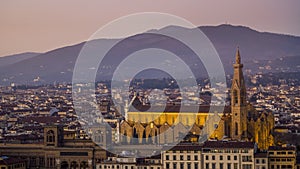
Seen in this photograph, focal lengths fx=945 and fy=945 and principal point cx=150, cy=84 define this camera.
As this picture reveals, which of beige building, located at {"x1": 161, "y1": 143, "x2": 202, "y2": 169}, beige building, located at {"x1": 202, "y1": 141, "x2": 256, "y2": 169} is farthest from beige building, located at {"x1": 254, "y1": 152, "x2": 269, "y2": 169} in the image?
beige building, located at {"x1": 161, "y1": 143, "x2": 202, "y2": 169}

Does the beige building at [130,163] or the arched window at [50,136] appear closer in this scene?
the beige building at [130,163]

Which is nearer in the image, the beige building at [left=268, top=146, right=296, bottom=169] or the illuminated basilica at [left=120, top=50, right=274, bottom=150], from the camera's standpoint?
the beige building at [left=268, top=146, right=296, bottom=169]

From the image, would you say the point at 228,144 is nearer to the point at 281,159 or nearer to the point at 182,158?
the point at 182,158

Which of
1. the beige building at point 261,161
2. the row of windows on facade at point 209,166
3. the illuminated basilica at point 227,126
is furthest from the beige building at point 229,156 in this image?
the illuminated basilica at point 227,126

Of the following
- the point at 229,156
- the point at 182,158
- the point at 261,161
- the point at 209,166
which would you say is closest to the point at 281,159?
the point at 261,161

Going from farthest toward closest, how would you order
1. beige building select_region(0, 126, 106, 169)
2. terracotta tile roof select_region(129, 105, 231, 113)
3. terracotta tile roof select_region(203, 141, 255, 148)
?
1. terracotta tile roof select_region(129, 105, 231, 113)
2. beige building select_region(0, 126, 106, 169)
3. terracotta tile roof select_region(203, 141, 255, 148)

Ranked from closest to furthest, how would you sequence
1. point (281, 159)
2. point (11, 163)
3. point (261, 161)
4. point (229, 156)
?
point (261, 161) → point (281, 159) → point (229, 156) → point (11, 163)

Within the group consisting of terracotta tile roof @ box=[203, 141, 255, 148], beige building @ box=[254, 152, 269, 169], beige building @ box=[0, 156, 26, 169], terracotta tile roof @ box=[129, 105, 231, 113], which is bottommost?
beige building @ box=[0, 156, 26, 169]

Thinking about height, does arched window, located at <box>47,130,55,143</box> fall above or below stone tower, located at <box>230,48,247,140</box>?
below

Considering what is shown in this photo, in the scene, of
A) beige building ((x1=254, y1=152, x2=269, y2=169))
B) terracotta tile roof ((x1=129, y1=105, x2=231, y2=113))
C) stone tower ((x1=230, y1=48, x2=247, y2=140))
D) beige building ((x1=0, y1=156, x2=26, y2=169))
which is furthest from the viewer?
terracotta tile roof ((x1=129, y1=105, x2=231, y2=113))

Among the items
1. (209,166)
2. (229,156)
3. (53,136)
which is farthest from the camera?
(53,136)

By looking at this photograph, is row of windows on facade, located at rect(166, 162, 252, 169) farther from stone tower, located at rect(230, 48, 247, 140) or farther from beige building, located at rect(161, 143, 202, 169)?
stone tower, located at rect(230, 48, 247, 140)

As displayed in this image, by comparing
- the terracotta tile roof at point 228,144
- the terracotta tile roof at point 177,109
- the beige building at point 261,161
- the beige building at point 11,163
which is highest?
the terracotta tile roof at point 177,109

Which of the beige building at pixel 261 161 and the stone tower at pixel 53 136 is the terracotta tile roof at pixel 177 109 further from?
the beige building at pixel 261 161
